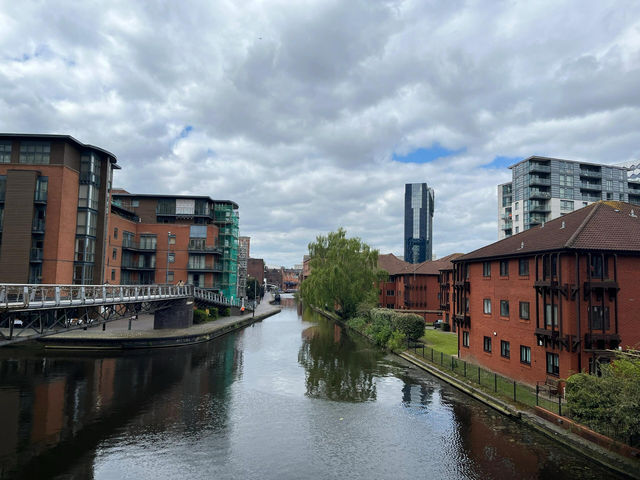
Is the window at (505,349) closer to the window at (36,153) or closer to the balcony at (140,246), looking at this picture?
the window at (36,153)

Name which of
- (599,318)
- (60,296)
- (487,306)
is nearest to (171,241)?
(60,296)

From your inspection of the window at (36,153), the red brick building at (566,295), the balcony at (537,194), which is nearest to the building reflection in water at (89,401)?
the red brick building at (566,295)

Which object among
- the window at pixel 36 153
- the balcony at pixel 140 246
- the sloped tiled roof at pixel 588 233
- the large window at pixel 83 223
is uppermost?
the window at pixel 36 153

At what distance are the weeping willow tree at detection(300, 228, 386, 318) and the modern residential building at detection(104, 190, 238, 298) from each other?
16673mm

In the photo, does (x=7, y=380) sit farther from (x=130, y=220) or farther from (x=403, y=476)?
(x=130, y=220)

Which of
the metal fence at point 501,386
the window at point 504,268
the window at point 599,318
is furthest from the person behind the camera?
the window at point 504,268

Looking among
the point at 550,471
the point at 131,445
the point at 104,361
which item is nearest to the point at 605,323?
the point at 550,471

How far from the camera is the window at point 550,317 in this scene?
25.0 metres

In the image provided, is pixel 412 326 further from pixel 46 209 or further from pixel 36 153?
pixel 36 153

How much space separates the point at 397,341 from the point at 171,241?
45966 millimetres

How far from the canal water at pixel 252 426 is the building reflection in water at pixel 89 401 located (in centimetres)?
8

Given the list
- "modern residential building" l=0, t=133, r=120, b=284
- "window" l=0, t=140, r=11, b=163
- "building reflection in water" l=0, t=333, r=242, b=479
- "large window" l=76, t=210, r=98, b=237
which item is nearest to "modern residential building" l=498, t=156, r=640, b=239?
"building reflection in water" l=0, t=333, r=242, b=479

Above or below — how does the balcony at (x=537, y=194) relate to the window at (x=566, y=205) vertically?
above

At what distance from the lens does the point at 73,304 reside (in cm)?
2902
